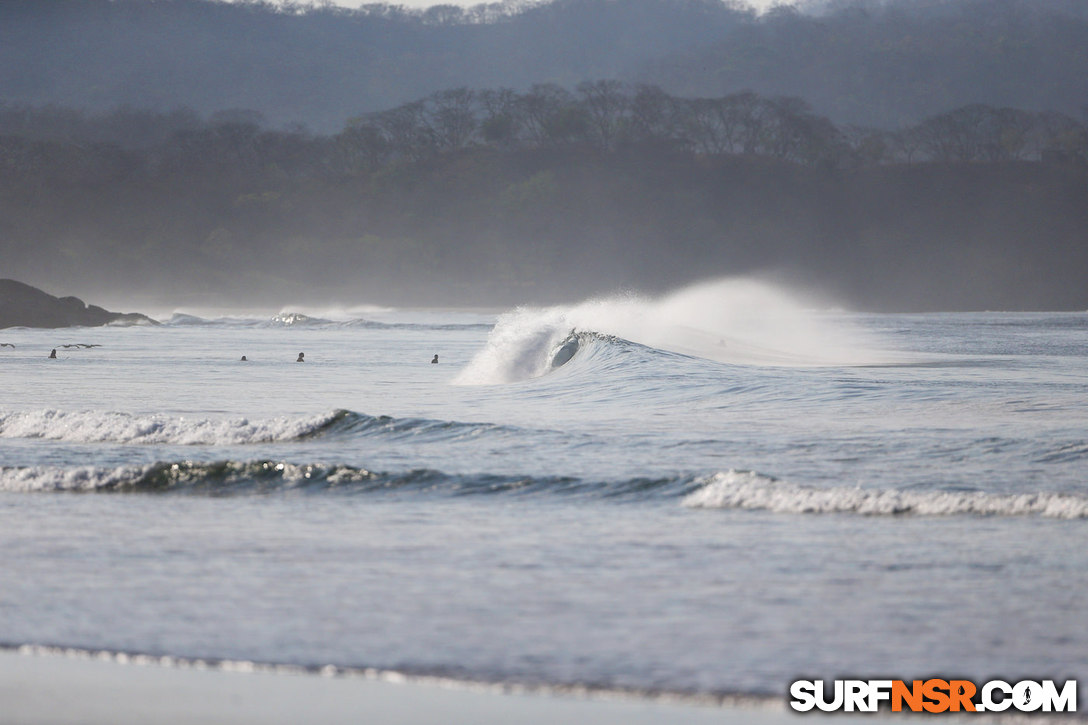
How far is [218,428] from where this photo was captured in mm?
18750

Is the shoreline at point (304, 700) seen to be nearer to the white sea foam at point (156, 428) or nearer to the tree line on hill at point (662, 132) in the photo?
the white sea foam at point (156, 428)

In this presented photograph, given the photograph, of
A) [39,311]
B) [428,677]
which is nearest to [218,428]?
[428,677]

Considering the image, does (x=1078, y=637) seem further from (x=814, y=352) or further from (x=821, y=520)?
(x=814, y=352)

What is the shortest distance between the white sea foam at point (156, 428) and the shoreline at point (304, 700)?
1109 centimetres

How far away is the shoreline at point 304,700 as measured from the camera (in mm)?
6418

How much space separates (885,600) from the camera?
8.50m

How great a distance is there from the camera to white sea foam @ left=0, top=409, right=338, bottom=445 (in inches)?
719

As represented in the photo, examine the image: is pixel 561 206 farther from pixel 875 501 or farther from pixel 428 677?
pixel 428 677

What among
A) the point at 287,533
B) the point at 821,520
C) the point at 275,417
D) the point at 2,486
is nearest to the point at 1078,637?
the point at 821,520

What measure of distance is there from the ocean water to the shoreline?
6.9 inches

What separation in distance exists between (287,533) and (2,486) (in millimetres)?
5056

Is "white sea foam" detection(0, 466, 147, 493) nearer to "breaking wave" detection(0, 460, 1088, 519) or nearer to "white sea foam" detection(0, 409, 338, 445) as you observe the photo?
"breaking wave" detection(0, 460, 1088, 519)

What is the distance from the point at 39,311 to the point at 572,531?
76.1 m

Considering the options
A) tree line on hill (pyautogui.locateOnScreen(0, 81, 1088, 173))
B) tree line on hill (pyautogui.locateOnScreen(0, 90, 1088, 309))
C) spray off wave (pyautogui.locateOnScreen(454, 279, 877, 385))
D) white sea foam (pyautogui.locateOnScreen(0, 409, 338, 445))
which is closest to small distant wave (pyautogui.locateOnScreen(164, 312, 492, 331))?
spray off wave (pyautogui.locateOnScreen(454, 279, 877, 385))
